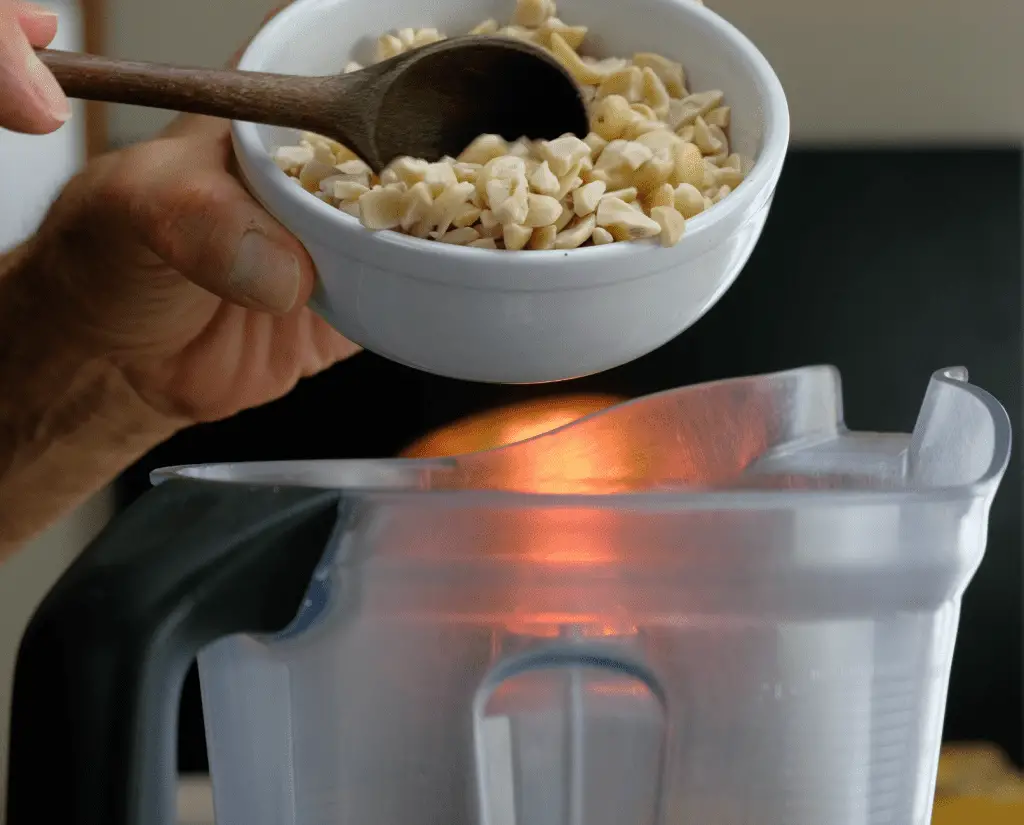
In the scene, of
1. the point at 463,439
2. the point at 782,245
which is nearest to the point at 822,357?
the point at 782,245

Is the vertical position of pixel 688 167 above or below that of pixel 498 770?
above

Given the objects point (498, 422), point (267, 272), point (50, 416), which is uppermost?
point (267, 272)

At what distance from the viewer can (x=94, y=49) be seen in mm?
981

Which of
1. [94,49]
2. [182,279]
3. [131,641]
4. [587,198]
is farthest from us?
[94,49]

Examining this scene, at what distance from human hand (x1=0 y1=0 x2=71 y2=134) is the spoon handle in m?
0.01

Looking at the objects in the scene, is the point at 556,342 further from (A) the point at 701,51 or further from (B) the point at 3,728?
(B) the point at 3,728

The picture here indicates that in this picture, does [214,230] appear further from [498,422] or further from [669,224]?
[498,422]

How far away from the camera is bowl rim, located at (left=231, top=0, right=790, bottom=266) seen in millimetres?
286

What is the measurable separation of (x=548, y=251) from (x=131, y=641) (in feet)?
0.46

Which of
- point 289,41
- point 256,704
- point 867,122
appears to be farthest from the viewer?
point 867,122

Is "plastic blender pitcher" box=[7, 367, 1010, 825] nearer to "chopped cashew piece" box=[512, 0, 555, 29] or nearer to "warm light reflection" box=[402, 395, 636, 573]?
"warm light reflection" box=[402, 395, 636, 573]

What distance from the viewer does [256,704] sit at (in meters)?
0.24

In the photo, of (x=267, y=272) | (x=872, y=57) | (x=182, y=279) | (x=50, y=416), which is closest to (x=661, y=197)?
(x=267, y=272)

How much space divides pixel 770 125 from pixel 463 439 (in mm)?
669
